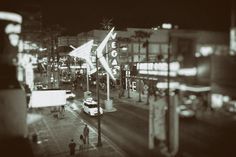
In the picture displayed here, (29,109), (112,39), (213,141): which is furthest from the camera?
(112,39)

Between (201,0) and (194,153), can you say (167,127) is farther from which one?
(201,0)

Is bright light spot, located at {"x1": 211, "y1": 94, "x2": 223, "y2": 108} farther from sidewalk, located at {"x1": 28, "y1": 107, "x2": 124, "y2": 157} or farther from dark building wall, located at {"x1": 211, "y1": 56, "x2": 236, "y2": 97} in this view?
sidewalk, located at {"x1": 28, "y1": 107, "x2": 124, "y2": 157}

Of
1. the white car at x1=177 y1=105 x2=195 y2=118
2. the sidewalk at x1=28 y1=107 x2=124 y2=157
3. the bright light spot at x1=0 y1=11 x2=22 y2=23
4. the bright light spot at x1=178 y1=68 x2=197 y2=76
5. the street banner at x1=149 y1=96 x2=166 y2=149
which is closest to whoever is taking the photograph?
the bright light spot at x1=178 y1=68 x2=197 y2=76

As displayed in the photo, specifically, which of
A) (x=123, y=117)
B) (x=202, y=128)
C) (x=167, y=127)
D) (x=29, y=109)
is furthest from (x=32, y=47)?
(x=123, y=117)

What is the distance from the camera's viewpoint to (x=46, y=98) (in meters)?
13.5

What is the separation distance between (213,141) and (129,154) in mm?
10566

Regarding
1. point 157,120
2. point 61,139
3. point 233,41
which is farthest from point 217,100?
point 61,139

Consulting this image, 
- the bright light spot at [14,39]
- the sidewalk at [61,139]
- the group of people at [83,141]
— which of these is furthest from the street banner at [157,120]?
the group of people at [83,141]

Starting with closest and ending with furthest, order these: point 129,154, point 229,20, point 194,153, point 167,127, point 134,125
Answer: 1. point 229,20
2. point 167,127
3. point 194,153
4. point 129,154
5. point 134,125

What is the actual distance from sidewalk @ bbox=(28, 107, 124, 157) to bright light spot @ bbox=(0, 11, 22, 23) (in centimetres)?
443

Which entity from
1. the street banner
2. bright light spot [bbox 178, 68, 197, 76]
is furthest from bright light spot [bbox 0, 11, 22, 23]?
bright light spot [bbox 178, 68, 197, 76]

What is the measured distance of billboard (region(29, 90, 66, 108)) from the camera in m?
13.1

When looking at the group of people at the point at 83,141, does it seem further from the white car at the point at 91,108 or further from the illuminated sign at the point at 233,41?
the illuminated sign at the point at 233,41

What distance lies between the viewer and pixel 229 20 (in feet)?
32.0
